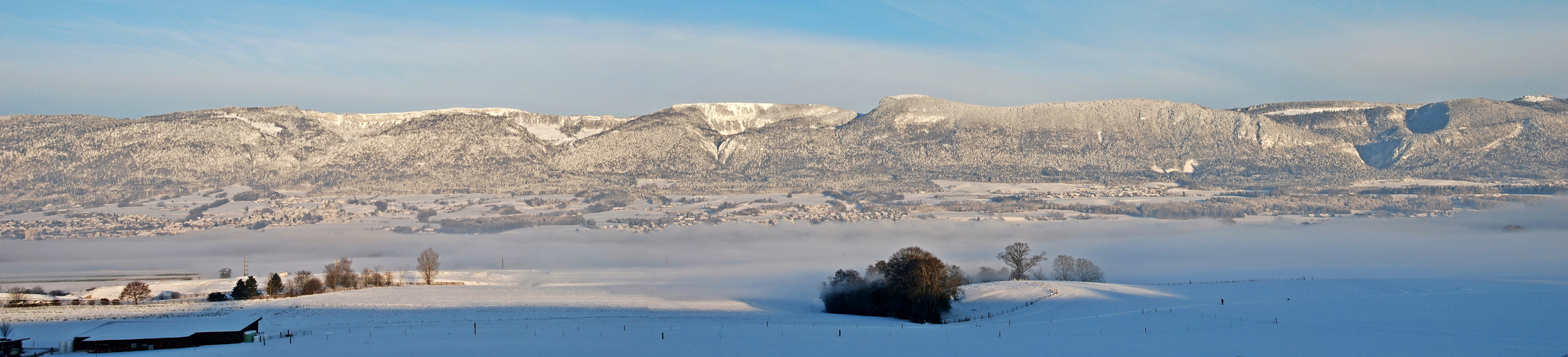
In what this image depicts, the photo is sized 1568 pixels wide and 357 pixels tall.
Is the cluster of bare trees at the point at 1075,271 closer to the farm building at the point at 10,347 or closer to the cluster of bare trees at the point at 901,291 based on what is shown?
the cluster of bare trees at the point at 901,291

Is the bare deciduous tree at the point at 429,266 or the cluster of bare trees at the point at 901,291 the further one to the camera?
the bare deciduous tree at the point at 429,266

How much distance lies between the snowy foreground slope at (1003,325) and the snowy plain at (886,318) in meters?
0.24

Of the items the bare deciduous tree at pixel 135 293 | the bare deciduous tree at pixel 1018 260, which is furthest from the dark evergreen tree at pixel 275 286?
the bare deciduous tree at pixel 1018 260

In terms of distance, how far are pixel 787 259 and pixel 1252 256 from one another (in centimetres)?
6057

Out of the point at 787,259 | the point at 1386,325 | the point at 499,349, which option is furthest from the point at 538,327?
the point at 787,259

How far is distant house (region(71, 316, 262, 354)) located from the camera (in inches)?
1724

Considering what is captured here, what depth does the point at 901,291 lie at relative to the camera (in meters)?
64.0

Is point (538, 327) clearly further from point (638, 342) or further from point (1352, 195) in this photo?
point (1352, 195)

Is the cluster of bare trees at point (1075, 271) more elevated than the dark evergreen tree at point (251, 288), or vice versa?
the dark evergreen tree at point (251, 288)

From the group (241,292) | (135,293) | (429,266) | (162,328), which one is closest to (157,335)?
(162,328)

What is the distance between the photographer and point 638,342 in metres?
44.5

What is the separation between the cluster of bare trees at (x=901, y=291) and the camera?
6234 centimetres

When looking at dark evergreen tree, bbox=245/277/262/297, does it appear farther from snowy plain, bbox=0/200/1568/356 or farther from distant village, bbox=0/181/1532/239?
distant village, bbox=0/181/1532/239

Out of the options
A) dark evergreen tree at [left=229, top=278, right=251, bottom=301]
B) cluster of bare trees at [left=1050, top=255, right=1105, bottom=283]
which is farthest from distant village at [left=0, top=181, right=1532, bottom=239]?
dark evergreen tree at [left=229, top=278, right=251, bottom=301]
